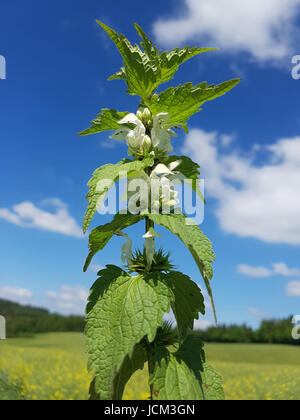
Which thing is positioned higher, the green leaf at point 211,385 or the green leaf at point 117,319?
the green leaf at point 117,319

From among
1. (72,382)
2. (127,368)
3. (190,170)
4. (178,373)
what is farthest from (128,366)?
(72,382)

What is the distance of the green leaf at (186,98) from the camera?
1555mm

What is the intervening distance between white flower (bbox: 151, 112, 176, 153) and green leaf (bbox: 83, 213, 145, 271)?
0.35 metres

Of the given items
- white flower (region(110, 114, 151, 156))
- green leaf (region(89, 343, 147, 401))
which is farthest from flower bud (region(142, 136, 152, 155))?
green leaf (region(89, 343, 147, 401))

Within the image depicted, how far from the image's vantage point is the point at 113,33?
5.09ft

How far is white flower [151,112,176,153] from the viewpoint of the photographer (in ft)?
5.28

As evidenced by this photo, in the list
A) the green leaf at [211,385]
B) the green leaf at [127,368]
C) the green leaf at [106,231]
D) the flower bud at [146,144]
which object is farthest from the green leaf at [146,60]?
the green leaf at [211,385]

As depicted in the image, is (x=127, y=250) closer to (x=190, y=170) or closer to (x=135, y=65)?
(x=190, y=170)

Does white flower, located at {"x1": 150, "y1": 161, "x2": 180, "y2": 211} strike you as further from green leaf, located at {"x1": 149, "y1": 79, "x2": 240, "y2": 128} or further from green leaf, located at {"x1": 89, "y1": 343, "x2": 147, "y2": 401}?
green leaf, located at {"x1": 89, "y1": 343, "x2": 147, "y2": 401}

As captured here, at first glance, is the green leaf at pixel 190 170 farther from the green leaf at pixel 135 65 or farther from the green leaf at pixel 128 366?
the green leaf at pixel 128 366

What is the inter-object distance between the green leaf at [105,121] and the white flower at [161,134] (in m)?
0.19
